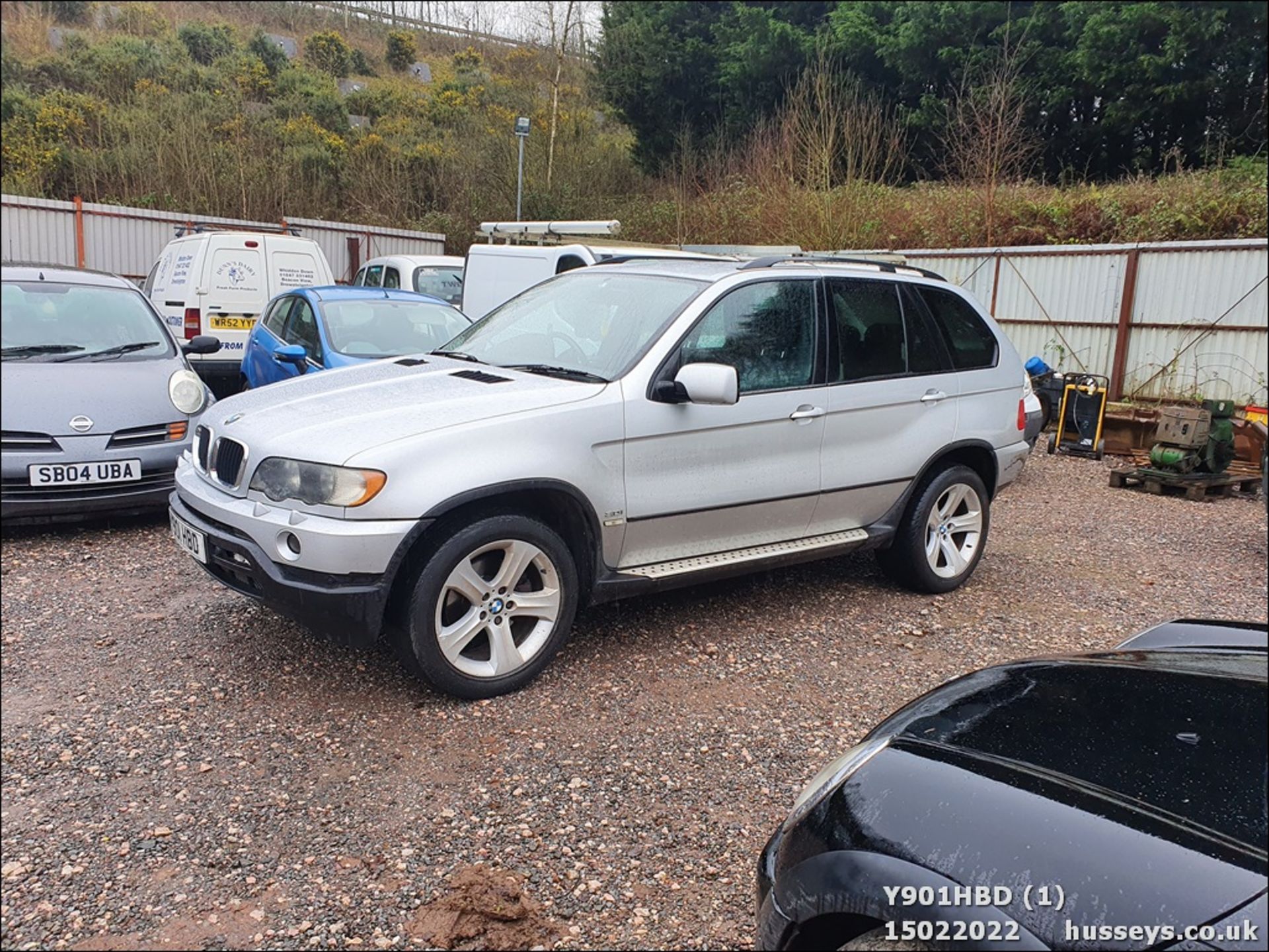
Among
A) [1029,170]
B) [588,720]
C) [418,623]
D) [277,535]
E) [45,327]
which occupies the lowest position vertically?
[588,720]

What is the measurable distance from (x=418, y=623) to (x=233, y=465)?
1016mm

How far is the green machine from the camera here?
8.45m

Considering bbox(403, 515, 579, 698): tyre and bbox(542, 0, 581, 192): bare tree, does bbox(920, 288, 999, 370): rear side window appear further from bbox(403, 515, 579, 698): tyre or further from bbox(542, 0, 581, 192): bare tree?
bbox(542, 0, 581, 192): bare tree

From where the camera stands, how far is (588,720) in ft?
12.0

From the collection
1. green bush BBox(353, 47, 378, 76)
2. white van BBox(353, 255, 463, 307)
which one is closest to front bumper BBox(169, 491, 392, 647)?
green bush BBox(353, 47, 378, 76)

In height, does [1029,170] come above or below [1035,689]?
above

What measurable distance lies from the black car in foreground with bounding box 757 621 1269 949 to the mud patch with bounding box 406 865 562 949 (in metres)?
0.73

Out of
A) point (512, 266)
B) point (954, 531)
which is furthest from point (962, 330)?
point (512, 266)

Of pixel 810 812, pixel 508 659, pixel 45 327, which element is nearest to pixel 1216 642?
pixel 810 812

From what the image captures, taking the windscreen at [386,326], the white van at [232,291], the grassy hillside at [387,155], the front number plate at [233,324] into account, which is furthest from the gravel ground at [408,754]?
the front number plate at [233,324]

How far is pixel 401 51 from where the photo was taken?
6656 mm

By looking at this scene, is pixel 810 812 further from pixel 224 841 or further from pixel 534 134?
pixel 534 134

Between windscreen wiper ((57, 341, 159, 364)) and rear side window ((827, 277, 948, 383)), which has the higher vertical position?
rear side window ((827, 277, 948, 383))

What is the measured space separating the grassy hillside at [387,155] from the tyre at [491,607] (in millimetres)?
1310
